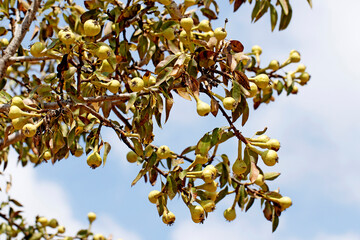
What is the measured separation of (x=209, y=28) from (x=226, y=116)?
0.59m

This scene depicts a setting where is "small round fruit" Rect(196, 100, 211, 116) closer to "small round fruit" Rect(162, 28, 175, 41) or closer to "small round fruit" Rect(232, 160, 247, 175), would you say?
"small round fruit" Rect(232, 160, 247, 175)

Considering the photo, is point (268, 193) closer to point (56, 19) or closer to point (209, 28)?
point (209, 28)

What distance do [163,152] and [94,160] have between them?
0.35 m

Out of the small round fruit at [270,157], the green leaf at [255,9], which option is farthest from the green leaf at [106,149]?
the green leaf at [255,9]

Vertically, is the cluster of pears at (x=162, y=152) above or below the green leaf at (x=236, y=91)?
below

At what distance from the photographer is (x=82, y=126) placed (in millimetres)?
2609

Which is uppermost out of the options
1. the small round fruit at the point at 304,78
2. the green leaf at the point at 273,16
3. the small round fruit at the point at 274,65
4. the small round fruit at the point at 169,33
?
the small round fruit at the point at 304,78

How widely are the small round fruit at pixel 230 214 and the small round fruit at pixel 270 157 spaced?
0.50 m

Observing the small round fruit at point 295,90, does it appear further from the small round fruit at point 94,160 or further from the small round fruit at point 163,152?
the small round fruit at point 94,160

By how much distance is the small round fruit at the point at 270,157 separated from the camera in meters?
2.12

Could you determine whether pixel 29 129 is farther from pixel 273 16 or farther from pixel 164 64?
pixel 273 16

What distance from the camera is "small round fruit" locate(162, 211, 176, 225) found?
7.34ft

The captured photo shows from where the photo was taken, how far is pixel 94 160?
2.36 meters

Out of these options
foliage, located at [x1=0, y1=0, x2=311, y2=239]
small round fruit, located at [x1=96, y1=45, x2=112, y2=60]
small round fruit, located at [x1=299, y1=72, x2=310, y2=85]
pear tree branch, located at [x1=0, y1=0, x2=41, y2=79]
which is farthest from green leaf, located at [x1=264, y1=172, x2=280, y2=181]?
pear tree branch, located at [x1=0, y1=0, x2=41, y2=79]
